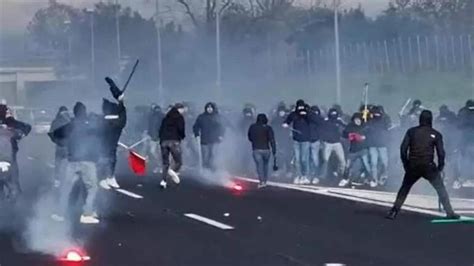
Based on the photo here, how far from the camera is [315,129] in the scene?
29234 mm

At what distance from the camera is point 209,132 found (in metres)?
31.1

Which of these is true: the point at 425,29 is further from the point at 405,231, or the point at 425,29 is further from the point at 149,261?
the point at 149,261

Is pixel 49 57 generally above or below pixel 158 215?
above

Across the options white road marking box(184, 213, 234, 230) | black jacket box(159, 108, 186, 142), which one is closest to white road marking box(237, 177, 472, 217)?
black jacket box(159, 108, 186, 142)

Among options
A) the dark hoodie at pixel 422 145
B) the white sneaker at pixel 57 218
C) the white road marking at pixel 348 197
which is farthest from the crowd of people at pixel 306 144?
the dark hoodie at pixel 422 145

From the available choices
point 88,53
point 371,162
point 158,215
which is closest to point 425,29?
point 88,53

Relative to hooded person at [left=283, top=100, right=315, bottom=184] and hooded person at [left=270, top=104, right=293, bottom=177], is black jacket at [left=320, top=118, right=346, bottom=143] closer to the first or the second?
hooded person at [left=283, top=100, right=315, bottom=184]

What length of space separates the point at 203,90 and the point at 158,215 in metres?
32.5

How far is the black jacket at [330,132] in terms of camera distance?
29.2m

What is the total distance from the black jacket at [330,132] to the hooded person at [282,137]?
10.1 ft

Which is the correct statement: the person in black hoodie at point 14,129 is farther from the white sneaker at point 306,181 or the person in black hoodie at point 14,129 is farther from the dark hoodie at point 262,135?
the white sneaker at point 306,181

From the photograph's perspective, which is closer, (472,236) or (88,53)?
(472,236)

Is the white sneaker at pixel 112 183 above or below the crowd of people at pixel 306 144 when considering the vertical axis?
below

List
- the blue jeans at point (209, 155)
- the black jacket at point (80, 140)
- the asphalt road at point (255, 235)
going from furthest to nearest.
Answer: the blue jeans at point (209, 155) < the black jacket at point (80, 140) < the asphalt road at point (255, 235)
